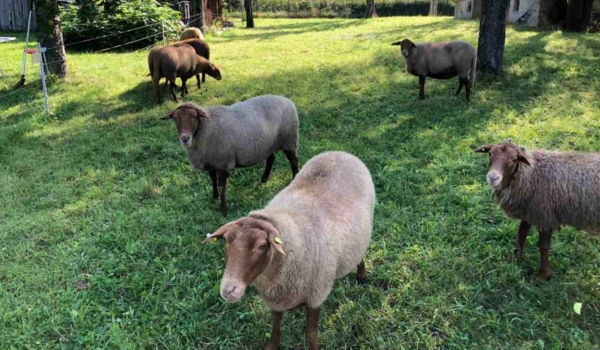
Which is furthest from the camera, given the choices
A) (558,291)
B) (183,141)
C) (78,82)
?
(78,82)

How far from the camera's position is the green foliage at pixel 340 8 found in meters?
36.4

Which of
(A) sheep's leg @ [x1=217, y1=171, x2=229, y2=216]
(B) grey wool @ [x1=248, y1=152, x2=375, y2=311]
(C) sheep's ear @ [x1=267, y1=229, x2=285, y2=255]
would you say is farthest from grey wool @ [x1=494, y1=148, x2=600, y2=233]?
(A) sheep's leg @ [x1=217, y1=171, x2=229, y2=216]

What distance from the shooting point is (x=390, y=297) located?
356 cm

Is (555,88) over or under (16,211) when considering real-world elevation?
over

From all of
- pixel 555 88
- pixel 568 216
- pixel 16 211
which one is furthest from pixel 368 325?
pixel 555 88

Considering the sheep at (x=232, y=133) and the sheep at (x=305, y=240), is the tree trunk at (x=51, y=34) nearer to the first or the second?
the sheep at (x=232, y=133)

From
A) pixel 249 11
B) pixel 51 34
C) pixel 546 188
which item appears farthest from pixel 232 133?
pixel 249 11

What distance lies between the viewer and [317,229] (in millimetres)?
2832

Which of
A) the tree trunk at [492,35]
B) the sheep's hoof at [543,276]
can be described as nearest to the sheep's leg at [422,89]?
the tree trunk at [492,35]

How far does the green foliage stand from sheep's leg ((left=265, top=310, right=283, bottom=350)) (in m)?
36.1

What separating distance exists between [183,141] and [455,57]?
549cm

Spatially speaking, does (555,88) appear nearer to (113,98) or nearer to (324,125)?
(324,125)

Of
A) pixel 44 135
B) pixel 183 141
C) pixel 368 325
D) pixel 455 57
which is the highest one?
pixel 455 57

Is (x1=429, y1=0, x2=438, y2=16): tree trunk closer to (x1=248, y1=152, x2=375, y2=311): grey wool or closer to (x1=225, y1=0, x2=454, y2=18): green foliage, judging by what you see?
(x1=225, y1=0, x2=454, y2=18): green foliage
